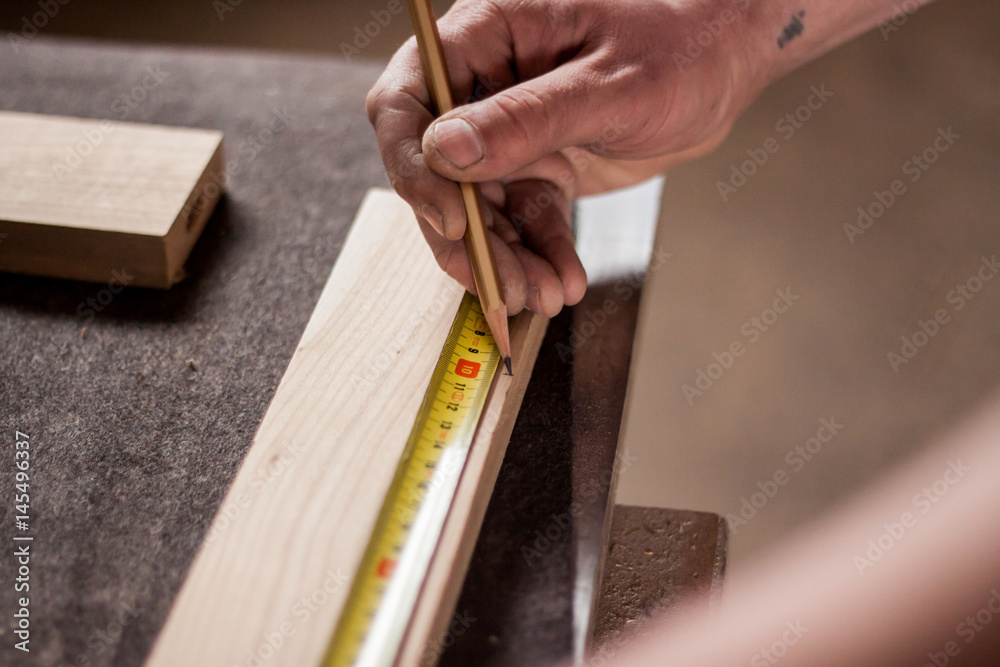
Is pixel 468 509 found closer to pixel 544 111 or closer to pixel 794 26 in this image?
pixel 544 111

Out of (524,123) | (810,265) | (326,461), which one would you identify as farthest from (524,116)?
(810,265)

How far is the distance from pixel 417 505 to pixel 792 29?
3.70 ft

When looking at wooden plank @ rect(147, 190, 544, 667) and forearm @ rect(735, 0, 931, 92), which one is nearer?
wooden plank @ rect(147, 190, 544, 667)

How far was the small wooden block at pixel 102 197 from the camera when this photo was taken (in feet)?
4.23

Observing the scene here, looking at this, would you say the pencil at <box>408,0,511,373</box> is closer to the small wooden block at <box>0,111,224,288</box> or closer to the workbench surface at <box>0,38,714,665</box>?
the workbench surface at <box>0,38,714,665</box>

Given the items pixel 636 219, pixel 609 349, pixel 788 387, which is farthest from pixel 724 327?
pixel 609 349

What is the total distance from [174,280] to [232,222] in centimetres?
16

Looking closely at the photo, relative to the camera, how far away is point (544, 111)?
3.74 ft

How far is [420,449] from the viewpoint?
41.0 inches

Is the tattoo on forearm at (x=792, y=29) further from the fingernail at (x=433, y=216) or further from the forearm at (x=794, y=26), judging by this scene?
the fingernail at (x=433, y=216)

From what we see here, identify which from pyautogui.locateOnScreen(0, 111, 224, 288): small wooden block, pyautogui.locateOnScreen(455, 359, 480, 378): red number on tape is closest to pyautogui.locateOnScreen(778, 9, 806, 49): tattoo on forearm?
pyautogui.locateOnScreen(455, 359, 480, 378): red number on tape

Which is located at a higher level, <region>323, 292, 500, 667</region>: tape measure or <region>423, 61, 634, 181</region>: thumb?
<region>423, 61, 634, 181</region>: thumb

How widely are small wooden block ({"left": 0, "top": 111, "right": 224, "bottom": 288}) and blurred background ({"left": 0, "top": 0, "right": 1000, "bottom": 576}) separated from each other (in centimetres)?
151

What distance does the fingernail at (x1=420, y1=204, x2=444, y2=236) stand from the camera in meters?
1.15
